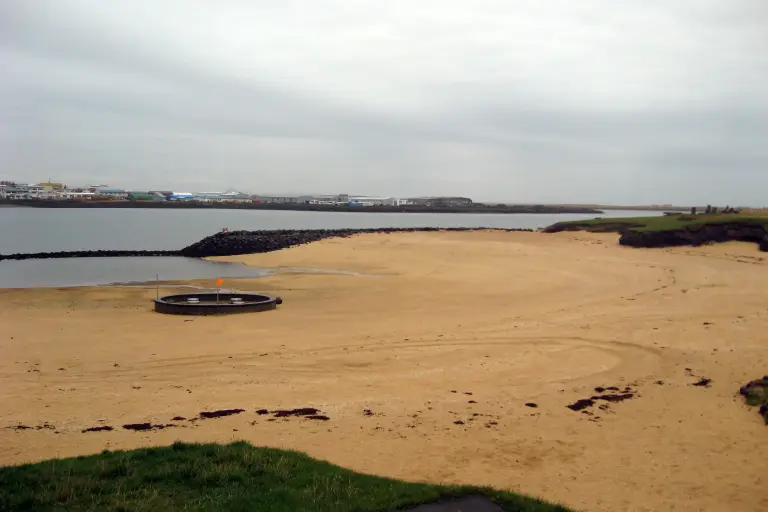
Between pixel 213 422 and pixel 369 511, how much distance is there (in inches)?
184

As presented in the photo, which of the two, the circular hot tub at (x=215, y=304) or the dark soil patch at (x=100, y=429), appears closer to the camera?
the dark soil patch at (x=100, y=429)

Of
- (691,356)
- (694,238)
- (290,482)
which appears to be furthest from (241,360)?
(694,238)

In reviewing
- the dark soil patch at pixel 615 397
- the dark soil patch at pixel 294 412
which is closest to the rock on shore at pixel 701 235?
the dark soil patch at pixel 615 397

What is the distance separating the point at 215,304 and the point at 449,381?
→ 36.3 feet

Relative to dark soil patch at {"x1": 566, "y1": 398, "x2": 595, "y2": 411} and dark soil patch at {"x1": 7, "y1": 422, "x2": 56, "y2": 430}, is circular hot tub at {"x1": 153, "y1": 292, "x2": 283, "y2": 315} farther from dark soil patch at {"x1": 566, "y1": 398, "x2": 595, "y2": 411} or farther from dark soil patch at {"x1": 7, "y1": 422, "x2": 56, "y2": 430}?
dark soil patch at {"x1": 566, "y1": 398, "x2": 595, "y2": 411}

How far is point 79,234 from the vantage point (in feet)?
255

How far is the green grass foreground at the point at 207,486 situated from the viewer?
587 cm

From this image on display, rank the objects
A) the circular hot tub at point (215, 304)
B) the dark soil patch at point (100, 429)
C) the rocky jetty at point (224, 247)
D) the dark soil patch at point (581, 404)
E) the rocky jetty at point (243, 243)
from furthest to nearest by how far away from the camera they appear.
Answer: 1. the rocky jetty at point (243, 243)
2. the rocky jetty at point (224, 247)
3. the circular hot tub at point (215, 304)
4. the dark soil patch at point (581, 404)
5. the dark soil patch at point (100, 429)

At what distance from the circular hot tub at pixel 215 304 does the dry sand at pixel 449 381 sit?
864mm

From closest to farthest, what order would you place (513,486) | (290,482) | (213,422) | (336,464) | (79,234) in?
1. (290,482)
2. (513,486)
3. (336,464)
4. (213,422)
5. (79,234)

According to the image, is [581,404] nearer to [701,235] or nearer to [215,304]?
[215,304]

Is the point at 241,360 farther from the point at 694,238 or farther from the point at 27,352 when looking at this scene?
the point at 694,238

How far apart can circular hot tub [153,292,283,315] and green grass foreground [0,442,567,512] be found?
13322 millimetres

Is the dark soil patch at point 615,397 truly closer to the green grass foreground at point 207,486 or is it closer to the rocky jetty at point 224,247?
the green grass foreground at point 207,486
